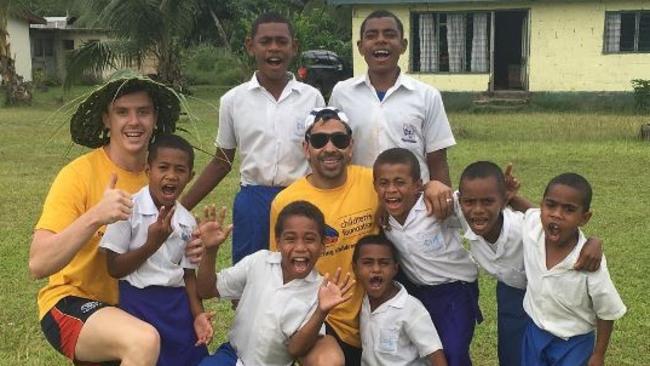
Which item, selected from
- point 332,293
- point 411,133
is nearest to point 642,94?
point 411,133

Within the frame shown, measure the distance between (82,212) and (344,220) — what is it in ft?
3.79

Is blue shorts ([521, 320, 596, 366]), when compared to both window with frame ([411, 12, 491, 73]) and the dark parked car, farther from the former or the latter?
the dark parked car

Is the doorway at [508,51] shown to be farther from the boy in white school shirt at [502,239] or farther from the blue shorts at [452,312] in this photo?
the blue shorts at [452,312]

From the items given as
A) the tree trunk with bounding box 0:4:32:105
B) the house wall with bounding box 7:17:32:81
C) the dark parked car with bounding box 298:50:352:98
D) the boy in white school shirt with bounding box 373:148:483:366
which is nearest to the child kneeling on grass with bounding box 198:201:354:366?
the boy in white school shirt with bounding box 373:148:483:366

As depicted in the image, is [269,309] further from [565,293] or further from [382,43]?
[382,43]

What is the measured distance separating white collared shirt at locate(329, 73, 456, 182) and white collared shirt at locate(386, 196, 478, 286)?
1.29 feet

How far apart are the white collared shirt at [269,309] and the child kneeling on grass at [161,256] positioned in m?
0.18

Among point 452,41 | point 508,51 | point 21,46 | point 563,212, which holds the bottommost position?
point 563,212

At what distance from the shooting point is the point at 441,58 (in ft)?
67.4

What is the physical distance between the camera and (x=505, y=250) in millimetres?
3680

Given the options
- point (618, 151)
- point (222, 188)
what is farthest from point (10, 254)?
point (618, 151)

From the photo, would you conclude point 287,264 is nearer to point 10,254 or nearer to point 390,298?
point 390,298

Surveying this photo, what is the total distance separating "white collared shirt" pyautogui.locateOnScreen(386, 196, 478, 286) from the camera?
3678mm

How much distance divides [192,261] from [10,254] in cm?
389
